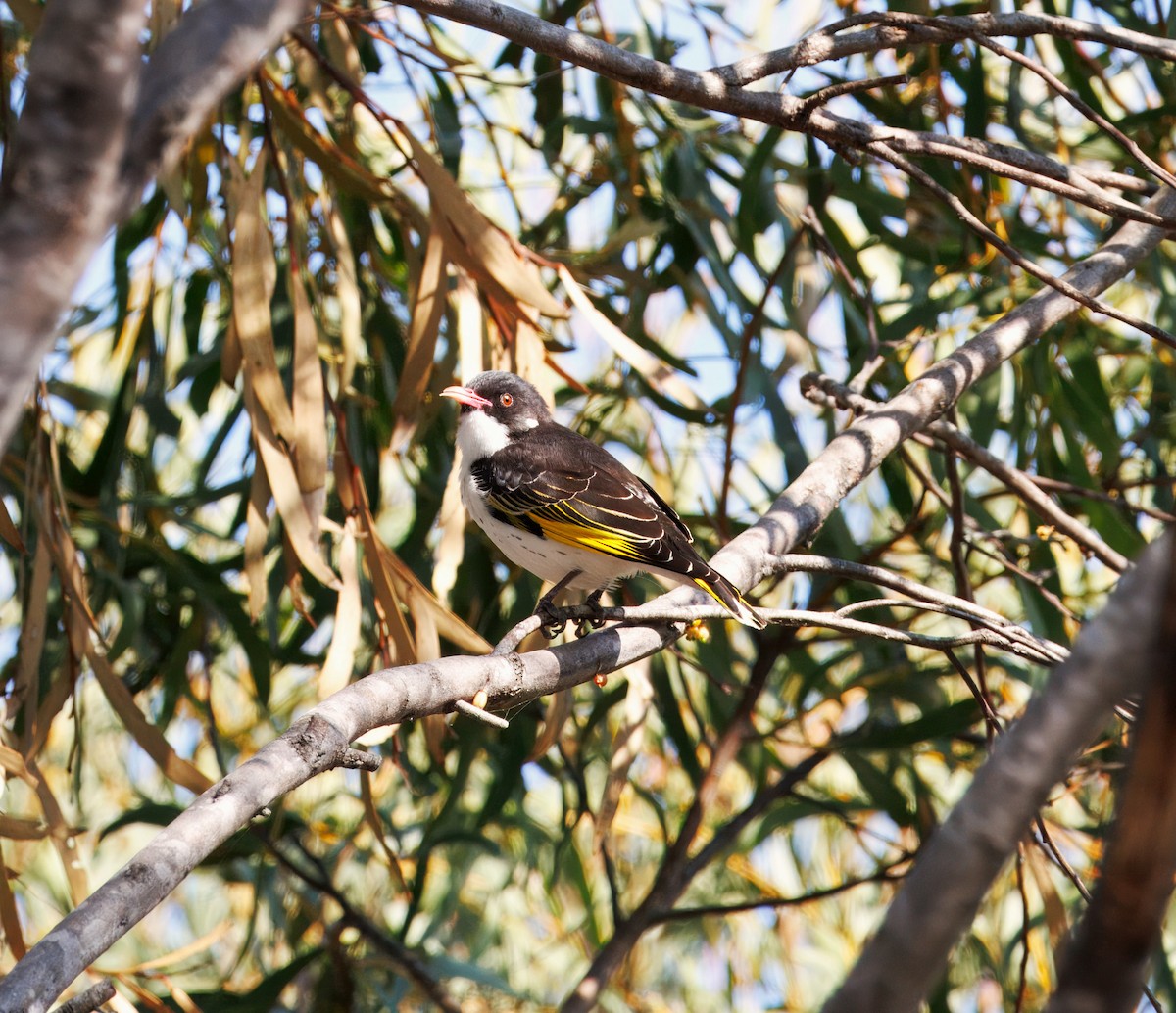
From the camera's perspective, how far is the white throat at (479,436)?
11.8 ft

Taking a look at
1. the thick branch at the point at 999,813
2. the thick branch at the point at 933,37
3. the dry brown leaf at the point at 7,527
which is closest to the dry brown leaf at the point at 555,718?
the dry brown leaf at the point at 7,527

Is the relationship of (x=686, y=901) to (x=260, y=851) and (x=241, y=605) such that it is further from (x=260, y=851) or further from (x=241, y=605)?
(x=241, y=605)

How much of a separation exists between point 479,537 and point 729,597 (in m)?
1.77

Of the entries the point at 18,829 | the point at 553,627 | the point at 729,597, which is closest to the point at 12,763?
the point at 18,829

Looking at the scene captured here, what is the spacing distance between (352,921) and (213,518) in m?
1.98

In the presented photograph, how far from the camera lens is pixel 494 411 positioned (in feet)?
12.1

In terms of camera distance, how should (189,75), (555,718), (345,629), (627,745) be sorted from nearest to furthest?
(189,75)
(345,629)
(555,718)
(627,745)

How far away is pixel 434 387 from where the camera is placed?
3.75 m

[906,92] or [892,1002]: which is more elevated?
[906,92]

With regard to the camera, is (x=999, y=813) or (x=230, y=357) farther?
(x=230, y=357)

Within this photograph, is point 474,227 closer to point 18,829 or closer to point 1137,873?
point 18,829

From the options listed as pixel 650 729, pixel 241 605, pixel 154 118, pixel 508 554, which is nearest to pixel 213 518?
pixel 241 605

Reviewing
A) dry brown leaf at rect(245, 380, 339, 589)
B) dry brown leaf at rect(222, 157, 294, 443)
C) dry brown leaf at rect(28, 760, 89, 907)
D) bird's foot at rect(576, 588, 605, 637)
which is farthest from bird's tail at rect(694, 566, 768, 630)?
dry brown leaf at rect(28, 760, 89, 907)

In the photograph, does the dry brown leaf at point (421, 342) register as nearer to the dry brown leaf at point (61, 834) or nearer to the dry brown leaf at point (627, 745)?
the dry brown leaf at point (627, 745)
